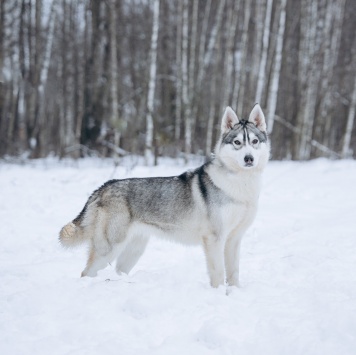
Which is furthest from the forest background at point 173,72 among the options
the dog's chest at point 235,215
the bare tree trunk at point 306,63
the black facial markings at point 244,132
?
the dog's chest at point 235,215

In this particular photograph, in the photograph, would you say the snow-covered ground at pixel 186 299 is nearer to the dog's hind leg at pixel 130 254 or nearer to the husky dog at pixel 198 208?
the dog's hind leg at pixel 130 254

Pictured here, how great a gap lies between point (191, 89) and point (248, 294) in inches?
468

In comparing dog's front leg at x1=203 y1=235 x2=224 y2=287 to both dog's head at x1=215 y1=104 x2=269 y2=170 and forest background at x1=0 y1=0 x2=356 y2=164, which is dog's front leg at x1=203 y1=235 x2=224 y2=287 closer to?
dog's head at x1=215 y1=104 x2=269 y2=170

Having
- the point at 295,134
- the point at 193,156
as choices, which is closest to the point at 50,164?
the point at 193,156

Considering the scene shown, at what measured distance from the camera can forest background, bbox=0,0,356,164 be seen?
1394 cm

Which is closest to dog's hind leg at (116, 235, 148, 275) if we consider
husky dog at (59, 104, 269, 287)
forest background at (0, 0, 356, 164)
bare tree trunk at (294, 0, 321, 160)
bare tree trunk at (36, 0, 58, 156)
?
husky dog at (59, 104, 269, 287)

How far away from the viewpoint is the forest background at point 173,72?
1394 cm

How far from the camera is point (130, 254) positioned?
15.3ft

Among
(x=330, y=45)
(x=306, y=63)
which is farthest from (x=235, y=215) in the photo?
(x=330, y=45)

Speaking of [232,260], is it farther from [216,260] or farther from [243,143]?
Result: [243,143]

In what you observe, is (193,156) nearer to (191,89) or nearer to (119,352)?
(191,89)

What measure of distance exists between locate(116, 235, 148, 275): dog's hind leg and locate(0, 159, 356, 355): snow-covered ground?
6.9 inches

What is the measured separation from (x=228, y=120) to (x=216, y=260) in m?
1.53

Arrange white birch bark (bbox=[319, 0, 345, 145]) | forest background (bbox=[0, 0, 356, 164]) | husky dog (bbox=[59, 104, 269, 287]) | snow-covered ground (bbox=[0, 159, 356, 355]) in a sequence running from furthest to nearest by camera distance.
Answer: white birch bark (bbox=[319, 0, 345, 145]) < forest background (bbox=[0, 0, 356, 164]) < husky dog (bbox=[59, 104, 269, 287]) < snow-covered ground (bbox=[0, 159, 356, 355])
